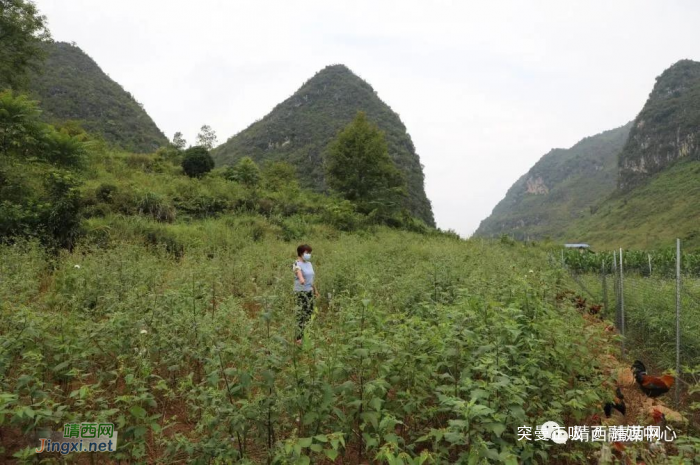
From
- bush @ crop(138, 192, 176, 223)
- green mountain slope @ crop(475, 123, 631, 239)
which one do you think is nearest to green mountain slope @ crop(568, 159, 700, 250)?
green mountain slope @ crop(475, 123, 631, 239)

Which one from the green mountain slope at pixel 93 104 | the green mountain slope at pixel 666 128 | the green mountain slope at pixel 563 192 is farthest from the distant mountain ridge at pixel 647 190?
the green mountain slope at pixel 93 104

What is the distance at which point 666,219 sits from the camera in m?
63.1

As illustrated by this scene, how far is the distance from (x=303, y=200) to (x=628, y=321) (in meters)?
15.3

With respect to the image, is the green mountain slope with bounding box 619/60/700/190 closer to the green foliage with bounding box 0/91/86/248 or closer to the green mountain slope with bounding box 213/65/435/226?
the green mountain slope with bounding box 213/65/435/226

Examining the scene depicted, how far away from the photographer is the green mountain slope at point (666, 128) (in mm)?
88812

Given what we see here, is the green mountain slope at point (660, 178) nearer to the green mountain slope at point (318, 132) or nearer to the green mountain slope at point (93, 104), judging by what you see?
the green mountain slope at point (318, 132)

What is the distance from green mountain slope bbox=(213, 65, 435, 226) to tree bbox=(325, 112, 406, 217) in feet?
84.3

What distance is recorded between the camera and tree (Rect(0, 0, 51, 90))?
1433 cm

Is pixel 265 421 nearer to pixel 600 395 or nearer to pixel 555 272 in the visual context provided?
pixel 600 395

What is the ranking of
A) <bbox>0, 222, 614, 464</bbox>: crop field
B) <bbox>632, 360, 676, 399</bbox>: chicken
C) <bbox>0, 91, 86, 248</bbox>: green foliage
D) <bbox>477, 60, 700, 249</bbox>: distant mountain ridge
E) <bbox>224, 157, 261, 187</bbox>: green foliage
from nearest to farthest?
<bbox>0, 222, 614, 464</bbox>: crop field < <bbox>632, 360, 676, 399</bbox>: chicken < <bbox>0, 91, 86, 248</bbox>: green foliage < <bbox>224, 157, 261, 187</bbox>: green foliage < <bbox>477, 60, 700, 249</bbox>: distant mountain ridge

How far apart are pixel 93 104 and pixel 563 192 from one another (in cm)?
15952

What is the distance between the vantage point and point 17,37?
14.7m

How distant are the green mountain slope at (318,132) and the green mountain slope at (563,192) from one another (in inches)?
2212

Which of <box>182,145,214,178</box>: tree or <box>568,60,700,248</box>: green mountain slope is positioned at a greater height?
<box>568,60,700,248</box>: green mountain slope
